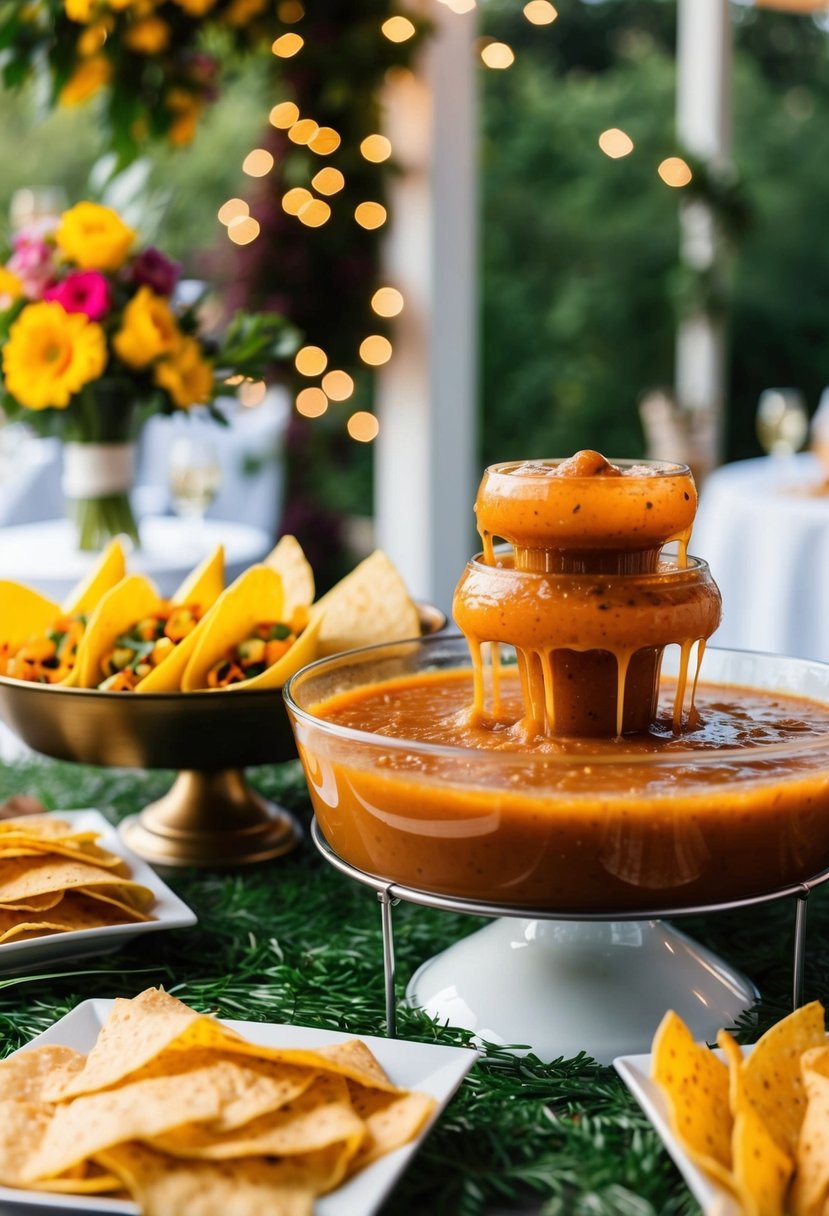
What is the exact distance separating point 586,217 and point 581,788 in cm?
773

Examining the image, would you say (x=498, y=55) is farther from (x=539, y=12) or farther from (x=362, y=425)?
(x=362, y=425)

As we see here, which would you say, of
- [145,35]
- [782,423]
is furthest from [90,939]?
[782,423]

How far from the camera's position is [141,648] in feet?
4.54

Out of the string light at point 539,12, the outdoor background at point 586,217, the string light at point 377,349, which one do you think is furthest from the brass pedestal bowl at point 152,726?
the outdoor background at point 586,217

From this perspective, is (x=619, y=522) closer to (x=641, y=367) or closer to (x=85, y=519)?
(x=85, y=519)

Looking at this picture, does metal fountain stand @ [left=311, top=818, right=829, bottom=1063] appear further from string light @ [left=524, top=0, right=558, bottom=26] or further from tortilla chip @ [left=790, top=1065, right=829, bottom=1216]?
string light @ [left=524, top=0, right=558, bottom=26]

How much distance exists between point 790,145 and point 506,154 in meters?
1.94

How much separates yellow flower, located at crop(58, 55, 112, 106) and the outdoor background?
15.1ft

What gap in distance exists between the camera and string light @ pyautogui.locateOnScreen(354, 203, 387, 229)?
503cm

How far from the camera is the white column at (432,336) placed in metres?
4.62

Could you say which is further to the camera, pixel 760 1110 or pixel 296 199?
pixel 296 199

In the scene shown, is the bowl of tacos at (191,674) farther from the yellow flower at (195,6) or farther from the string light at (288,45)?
the string light at (288,45)

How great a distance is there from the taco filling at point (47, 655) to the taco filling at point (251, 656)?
0.51 feet

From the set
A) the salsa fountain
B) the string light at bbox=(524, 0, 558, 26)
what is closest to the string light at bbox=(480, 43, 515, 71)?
the string light at bbox=(524, 0, 558, 26)
